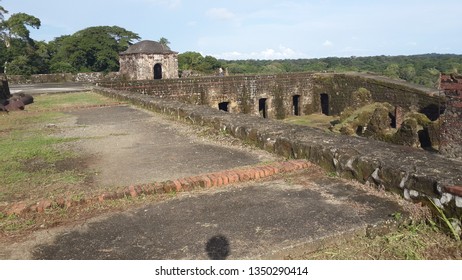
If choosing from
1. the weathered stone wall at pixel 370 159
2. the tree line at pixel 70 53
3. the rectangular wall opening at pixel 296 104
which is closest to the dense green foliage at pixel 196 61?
the tree line at pixel 70 53

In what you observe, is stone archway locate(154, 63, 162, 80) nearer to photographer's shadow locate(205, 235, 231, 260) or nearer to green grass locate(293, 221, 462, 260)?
photographer's shadow locate(205, 235, 231, 260)

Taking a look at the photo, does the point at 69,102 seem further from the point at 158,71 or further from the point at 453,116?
the point at 158,71

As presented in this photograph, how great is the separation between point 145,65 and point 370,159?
92.6 feet

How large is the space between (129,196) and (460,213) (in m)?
2.65

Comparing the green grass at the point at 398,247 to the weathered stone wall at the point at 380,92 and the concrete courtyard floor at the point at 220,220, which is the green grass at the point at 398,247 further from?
the weathered stone wall at the point at 380,92

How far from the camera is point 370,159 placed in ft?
11.6

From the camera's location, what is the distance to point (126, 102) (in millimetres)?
11711

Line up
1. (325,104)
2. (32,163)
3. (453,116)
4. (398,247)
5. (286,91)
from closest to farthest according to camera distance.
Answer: (398,247)
(32,163)
(453,116)
(286,91)
(325,104)

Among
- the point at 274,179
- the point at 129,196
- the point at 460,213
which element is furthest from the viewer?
the point at 274,179

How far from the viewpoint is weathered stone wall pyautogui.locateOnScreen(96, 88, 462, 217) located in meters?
2.85

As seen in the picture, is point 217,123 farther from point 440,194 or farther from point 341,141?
point 440,194

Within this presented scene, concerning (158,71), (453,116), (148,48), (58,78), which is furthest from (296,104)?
(58,78)

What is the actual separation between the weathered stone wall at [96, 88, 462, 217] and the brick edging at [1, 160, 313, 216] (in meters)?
0.33
